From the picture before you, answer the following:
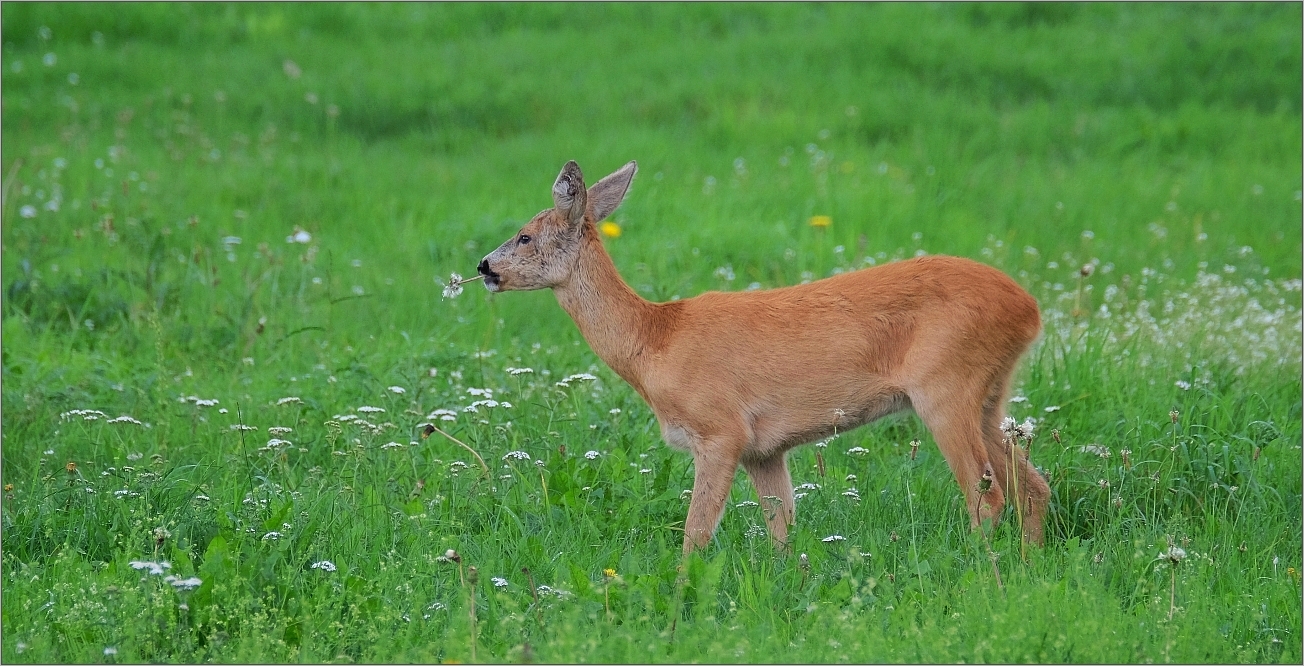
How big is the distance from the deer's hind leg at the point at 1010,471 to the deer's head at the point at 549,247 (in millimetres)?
1609

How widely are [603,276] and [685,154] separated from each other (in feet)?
17.4

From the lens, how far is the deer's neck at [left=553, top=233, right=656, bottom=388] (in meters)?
5.32

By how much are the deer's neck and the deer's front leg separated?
1.47ft

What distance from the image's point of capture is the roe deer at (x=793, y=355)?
5.00 m

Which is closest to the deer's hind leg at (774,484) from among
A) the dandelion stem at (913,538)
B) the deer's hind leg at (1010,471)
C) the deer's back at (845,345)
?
the deer's back at (845,345)

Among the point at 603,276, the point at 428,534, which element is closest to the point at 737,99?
the point at 603,276

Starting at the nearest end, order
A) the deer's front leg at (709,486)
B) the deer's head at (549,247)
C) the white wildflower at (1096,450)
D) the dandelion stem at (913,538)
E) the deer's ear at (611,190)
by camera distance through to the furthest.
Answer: the dandelion stem at (913,538) → the deer's front leg at (709,486) → the white wildflower at (1096,450) → the deer's head at (549,247) → the deer's ear at (611,190)

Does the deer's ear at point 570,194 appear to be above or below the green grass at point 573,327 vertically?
above

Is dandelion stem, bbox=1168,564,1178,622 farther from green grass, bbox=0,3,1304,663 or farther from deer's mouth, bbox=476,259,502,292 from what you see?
deer's mouth, bbox=476,259,502,292

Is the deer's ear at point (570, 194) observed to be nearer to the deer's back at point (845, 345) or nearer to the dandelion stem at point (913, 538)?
the deer's back at point (845, 345)

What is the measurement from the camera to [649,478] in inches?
213

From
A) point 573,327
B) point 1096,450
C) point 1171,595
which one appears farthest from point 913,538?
point 573,327

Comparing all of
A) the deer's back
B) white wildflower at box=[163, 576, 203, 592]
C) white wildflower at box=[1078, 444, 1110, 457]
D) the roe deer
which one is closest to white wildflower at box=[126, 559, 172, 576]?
white wildflower at box=[163, 576, 203, 592]

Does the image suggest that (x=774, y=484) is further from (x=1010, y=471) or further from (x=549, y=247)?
(x=549, y=247)
